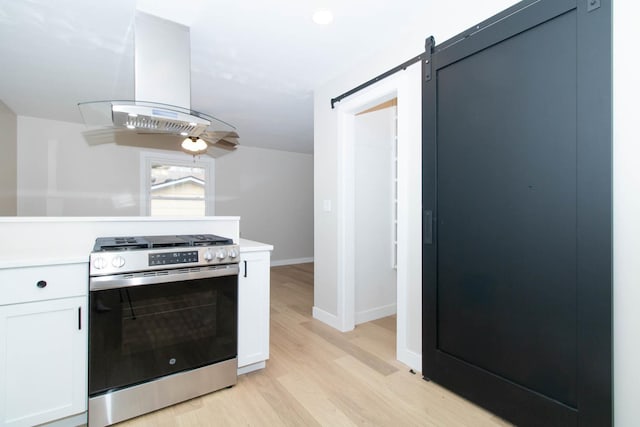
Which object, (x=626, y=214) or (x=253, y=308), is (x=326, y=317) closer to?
(x=253, y=308)

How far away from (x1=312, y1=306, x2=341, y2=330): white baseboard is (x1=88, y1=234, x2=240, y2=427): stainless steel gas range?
125 centimetres

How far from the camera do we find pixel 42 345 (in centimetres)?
147

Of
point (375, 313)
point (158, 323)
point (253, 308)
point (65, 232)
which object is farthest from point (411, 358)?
point (65, 232)

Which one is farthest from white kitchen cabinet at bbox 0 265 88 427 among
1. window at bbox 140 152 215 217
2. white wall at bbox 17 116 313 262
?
window at bbox 140 152 215 217

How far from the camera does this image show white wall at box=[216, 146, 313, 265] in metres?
5.96

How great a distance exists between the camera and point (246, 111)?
4.12 meters

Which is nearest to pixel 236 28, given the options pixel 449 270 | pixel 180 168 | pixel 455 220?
pixel 455 220

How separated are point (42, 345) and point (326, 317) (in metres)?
2.21

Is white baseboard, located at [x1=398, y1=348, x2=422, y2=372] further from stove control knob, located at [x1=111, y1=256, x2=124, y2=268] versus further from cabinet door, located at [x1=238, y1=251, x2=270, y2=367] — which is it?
stove control knob, located at [x1=111, y1=256, x2=124, y2=268]

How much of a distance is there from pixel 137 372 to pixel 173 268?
1.91 feet

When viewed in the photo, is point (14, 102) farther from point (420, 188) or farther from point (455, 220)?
point (455, 220)

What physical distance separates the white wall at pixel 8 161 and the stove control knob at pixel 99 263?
3.55 meters

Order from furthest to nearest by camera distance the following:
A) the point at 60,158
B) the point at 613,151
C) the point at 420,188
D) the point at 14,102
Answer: the point at 60,158 < the point at 14,102 < the point at 420,188 < the point at 613,151

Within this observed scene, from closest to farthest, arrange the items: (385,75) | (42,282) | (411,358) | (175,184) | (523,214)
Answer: (42,282) < (523,214) < (411,358) < (385,75) < (175,184)
